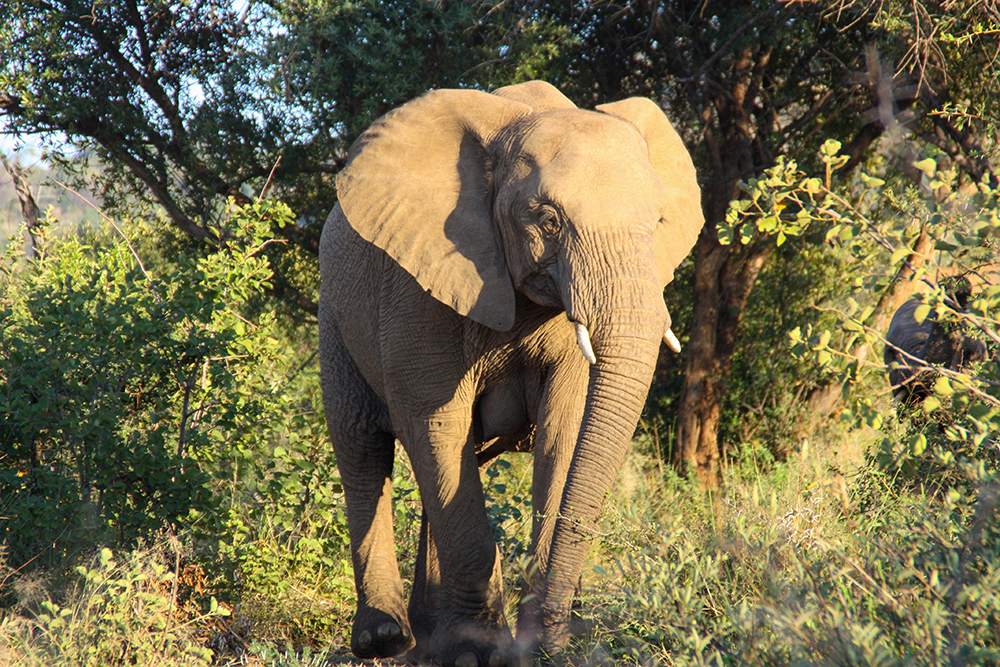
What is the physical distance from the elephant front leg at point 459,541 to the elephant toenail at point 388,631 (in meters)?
0.44

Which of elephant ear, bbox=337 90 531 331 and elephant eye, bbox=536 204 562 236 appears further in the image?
elephant ear, bbox=337 90 531 331

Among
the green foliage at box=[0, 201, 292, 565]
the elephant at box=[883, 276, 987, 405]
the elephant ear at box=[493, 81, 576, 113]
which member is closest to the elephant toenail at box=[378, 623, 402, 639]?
the green foliage at box=[0, 201, 292, 565]

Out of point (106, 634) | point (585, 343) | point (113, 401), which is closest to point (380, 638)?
point (106, 634)

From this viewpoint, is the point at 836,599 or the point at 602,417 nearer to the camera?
the point at 836,599

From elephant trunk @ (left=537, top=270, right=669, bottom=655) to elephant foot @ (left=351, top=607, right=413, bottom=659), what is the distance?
1.52m

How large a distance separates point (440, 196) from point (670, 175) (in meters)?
1.05

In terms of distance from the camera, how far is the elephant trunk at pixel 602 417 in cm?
353

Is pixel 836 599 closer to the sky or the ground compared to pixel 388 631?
closer to the sky

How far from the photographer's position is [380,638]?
15.9 ft

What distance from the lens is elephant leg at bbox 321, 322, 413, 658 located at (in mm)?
5086

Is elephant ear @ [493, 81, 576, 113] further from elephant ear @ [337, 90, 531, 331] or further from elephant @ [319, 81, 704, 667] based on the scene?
elephant ear @ [337, 90, 531, 331]

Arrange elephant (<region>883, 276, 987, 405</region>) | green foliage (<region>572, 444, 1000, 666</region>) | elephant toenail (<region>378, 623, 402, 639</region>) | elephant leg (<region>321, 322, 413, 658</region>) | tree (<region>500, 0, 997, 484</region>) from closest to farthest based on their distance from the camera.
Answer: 1. green foliage (<region>572, 444, 1000, 666</region>)
2. elephant toenail (<region>378, 623, 402, 639</region>)
3. elephant leg (<region>321, 322, 413, 658</region>)
4. elephant (<region>883, 276, 987, 405</region>)
5. tree (<region>500, 0, 997, 484</region>)

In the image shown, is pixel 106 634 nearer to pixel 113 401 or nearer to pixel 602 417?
pixel 113 401

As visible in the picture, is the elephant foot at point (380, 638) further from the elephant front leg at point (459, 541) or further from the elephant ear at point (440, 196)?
the elephant ear at point (440, 196)
